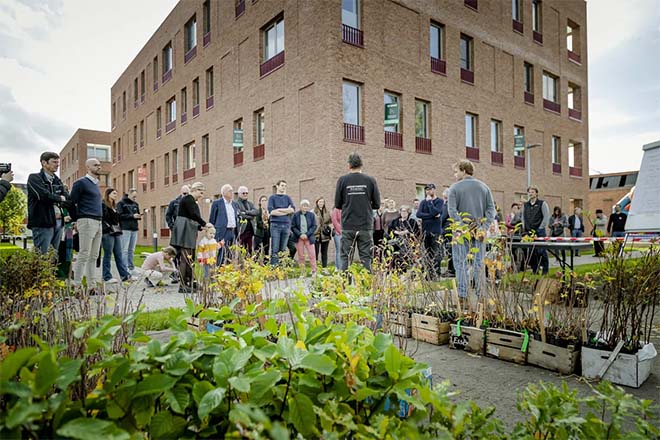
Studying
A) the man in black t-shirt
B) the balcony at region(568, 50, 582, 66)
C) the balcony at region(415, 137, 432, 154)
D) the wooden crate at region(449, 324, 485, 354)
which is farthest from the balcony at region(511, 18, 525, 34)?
the wooden crate at region(449, 324, 485, 354)

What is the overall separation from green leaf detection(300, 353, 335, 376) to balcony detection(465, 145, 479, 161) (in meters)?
21.1

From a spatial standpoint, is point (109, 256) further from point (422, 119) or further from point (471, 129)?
point (471, 129)

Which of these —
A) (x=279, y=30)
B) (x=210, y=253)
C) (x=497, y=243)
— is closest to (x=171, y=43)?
(x=279, y=30)

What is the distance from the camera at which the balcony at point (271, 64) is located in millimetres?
18438

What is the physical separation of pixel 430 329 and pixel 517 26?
2451 cm

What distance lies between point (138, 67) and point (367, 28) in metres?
24.7

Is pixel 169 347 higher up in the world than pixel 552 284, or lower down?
higher up

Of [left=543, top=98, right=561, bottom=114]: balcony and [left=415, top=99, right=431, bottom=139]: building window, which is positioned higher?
[left=543, top=98, right=561, bottom=114]: balcony

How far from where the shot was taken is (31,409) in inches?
39.1

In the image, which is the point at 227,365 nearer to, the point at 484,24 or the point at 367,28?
the point at 367,28

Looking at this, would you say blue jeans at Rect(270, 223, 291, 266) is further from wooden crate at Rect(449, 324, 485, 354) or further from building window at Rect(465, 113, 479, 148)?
building window at Rect(465, 113, 479, 148)

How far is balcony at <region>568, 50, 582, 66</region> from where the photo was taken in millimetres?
27689

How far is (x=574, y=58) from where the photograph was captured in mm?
27984

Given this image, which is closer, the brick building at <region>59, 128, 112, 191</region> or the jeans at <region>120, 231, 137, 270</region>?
the jeans at <region>120, 231, 137, 270</region>
